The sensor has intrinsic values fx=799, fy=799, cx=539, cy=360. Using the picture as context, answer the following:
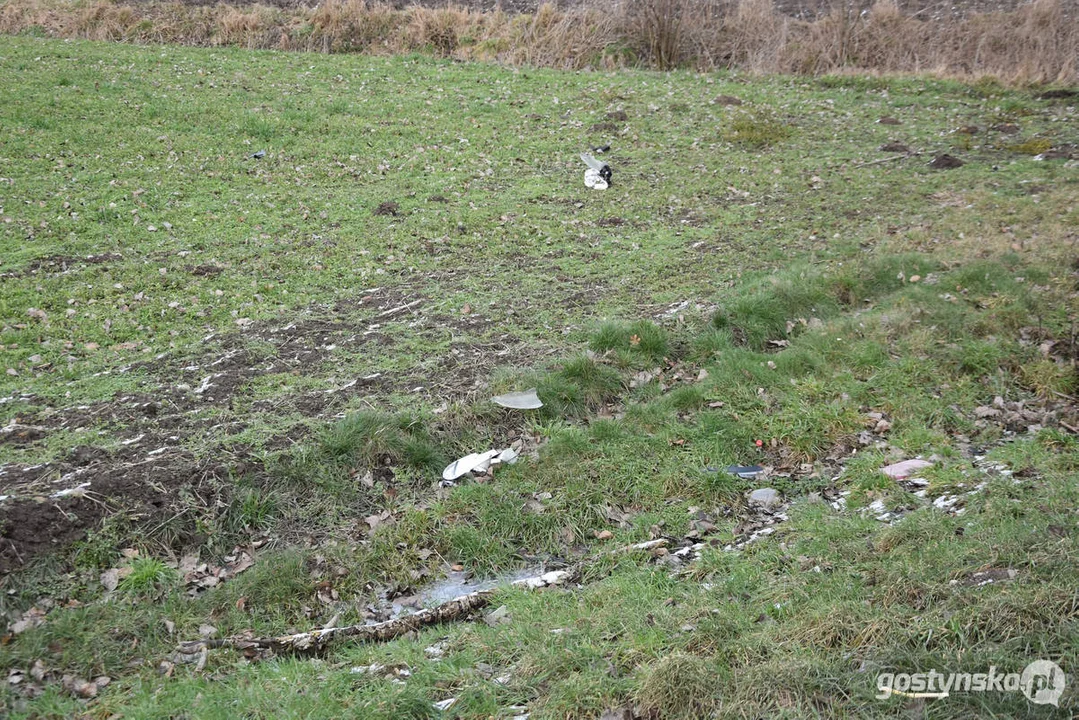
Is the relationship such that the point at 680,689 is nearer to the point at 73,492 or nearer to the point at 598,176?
the point at 73,492

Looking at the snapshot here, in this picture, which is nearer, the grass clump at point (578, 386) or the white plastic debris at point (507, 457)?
the white plastic debris at point (507, 457)

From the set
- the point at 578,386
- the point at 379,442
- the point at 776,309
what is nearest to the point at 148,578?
the point at 379,442

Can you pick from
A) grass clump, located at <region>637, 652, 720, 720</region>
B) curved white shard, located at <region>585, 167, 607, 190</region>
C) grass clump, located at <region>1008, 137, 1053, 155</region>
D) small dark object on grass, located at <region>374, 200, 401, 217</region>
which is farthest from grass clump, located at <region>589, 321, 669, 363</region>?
grass clump, located at <region>1008, 137, 1053, 155</region>

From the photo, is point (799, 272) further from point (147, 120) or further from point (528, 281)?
point (147, 120)

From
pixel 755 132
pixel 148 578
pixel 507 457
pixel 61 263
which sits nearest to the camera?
pixel 148 578

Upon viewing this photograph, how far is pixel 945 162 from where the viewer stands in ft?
34.5

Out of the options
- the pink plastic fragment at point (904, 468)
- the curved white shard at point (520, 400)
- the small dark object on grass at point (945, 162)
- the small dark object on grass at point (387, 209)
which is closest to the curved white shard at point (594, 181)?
the small dark object on grass at point (387, 209)

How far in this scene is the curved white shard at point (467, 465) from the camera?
17.7 ft

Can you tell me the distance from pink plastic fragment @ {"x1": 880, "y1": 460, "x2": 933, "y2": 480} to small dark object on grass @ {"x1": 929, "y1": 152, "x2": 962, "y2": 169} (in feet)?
22.3

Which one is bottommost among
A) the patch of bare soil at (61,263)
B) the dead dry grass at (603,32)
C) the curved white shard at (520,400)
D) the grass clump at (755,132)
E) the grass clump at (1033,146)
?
the curved white shard at (520,400)

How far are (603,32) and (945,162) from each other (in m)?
7.75

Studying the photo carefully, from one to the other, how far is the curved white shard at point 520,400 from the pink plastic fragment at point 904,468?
7.89 ft

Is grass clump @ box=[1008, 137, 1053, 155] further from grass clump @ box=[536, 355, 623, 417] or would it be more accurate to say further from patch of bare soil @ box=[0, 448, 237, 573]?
patch of bare soil @ box=[0, 448, 237, 573]

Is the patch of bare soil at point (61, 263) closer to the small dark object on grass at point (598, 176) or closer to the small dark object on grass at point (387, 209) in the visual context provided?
the small dark object on grass at point (387, 209)
